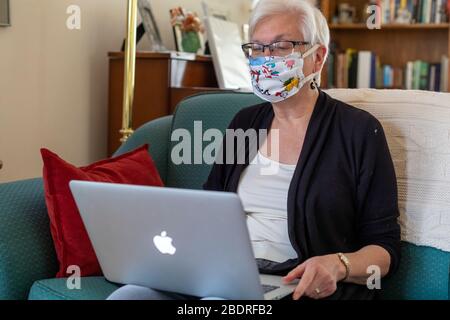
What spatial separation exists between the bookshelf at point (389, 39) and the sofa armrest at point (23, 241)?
2.99 meters

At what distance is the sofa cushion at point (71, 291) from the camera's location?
1539 mm

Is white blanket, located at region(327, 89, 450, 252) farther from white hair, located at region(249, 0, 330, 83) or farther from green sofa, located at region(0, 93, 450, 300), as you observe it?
white hair, located at region(249, 0, 330, 83)

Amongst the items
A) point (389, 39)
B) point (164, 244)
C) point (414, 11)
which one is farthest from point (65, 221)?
point (389, 39)

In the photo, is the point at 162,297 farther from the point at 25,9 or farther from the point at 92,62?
the point at 92,62

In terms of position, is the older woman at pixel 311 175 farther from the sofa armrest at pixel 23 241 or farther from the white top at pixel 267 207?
the sofa armrest at pixel 23 241

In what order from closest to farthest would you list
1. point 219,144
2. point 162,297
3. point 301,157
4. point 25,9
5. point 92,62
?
point 162,297, point 301,157, point 219,144, point 25,9, point 92,62

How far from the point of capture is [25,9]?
2.63 m

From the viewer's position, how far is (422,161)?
1734 mm

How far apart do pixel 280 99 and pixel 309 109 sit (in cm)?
7

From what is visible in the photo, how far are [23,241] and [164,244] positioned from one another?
450mm

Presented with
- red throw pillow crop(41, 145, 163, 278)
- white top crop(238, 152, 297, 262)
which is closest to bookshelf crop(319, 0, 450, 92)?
white top crop(238, 152, 297, 262)

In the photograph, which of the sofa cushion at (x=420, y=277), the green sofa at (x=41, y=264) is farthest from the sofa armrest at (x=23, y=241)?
the sofa cushion at (x=420, y=277)

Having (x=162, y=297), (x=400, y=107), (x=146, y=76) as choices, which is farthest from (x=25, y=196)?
(x=146, y=76)

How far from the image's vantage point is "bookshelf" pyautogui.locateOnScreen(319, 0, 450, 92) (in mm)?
4535
